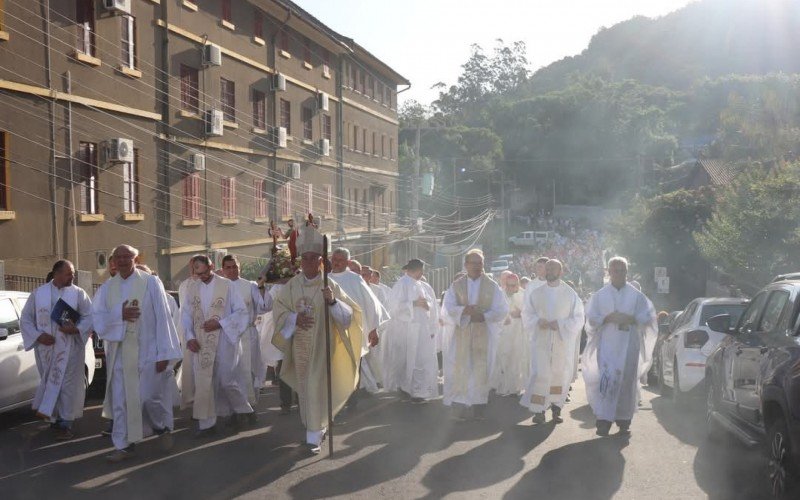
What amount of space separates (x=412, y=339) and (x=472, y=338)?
1875 mm

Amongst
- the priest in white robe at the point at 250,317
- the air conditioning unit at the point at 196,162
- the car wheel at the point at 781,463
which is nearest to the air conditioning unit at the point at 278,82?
the air conditioning unit at the point at 196,162

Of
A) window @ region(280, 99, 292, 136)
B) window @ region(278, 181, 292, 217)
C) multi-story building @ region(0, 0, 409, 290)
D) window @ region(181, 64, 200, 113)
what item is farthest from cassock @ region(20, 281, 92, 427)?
window @ region(280, 99, 292, 136)

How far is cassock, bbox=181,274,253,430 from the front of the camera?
33.5 feet

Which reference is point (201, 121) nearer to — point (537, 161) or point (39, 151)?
point (39, 151)

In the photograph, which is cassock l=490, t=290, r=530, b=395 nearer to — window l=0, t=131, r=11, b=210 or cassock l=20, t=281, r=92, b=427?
cassock l=20, t=281, r=92, b=427

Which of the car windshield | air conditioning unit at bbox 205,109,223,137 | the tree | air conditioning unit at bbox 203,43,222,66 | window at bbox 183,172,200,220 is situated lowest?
the car windshield

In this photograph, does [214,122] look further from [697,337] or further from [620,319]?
[620,319]

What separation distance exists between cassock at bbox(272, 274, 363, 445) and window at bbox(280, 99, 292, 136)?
24419 millimetres

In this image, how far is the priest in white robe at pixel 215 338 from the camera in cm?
1019

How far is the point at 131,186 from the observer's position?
2295 centimetres

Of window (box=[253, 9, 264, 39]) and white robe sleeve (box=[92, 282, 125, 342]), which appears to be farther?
window (box=[253, 9, 264, 39])

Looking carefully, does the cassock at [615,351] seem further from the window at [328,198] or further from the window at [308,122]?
the window at [328,198]

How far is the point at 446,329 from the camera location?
12195 millimetres

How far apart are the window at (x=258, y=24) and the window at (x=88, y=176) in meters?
10.8
